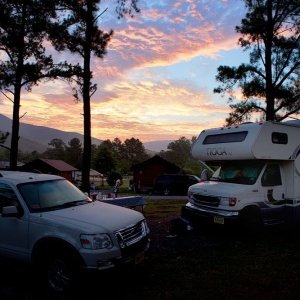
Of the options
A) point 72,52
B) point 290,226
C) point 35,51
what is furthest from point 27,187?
point 35,51

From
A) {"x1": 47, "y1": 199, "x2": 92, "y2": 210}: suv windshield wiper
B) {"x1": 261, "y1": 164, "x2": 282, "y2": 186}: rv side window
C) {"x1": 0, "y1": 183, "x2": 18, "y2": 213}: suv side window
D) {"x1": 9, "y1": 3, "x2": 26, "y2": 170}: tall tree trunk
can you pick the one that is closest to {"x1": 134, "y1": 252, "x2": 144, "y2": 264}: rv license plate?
{"x1": 47, "y1": 199, "x2": 92, "y2": 210}: suv windshield wiper

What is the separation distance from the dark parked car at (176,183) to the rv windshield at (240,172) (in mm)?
25240

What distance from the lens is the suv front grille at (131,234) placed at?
Result: 638 centimetres

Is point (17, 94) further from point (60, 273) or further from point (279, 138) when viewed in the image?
point (60, 273)

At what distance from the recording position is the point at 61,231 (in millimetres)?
6262

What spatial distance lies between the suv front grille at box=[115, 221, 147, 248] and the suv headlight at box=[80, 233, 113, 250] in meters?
0.24

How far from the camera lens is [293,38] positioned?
1864 cm

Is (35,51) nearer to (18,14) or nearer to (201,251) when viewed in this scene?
(18,14)

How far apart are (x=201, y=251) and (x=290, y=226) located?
14.3ft

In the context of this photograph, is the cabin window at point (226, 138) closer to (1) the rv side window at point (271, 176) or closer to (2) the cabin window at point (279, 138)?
(2) the cabin window at point (279, 138)

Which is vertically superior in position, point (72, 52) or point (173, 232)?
point (72, 52)

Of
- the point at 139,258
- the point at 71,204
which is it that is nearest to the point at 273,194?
the point at 139,258

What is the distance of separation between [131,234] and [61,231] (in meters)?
1.15

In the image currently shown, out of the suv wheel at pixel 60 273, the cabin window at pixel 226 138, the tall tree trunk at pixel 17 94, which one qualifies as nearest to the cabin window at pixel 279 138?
the cabin window at pixel 226 138
